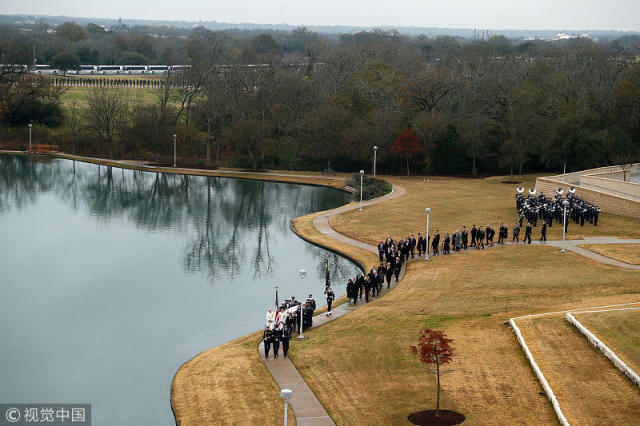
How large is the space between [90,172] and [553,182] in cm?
4956

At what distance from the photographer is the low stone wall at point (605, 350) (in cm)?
2216

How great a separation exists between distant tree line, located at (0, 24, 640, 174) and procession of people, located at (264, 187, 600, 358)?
24.2m

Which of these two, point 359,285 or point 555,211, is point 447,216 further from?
point 359,285

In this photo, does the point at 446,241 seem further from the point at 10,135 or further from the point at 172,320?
the point at 10,135

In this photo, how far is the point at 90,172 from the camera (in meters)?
83.2

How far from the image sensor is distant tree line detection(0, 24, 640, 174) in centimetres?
7662

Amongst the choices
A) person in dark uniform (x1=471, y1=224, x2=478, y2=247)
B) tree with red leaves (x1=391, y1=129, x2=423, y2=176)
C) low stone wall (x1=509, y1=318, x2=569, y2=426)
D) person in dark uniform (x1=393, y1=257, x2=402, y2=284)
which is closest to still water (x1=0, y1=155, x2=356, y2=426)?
person in dark uniform (x1=393, y1=257, x2=402, y2=284)

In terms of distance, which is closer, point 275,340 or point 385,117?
point 275,340

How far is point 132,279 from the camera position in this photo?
129 feet

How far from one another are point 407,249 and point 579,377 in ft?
61.4

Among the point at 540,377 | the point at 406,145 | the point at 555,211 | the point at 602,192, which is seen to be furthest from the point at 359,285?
the point at 406,145

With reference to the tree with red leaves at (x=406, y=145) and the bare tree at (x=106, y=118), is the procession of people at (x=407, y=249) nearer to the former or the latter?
the tree with red leaves at (x=406, y=145)

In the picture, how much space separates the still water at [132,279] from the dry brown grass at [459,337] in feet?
16.0

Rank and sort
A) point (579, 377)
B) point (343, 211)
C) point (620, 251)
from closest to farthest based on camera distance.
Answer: point (579, 377) < point (620, 251) < point (343, 211)
